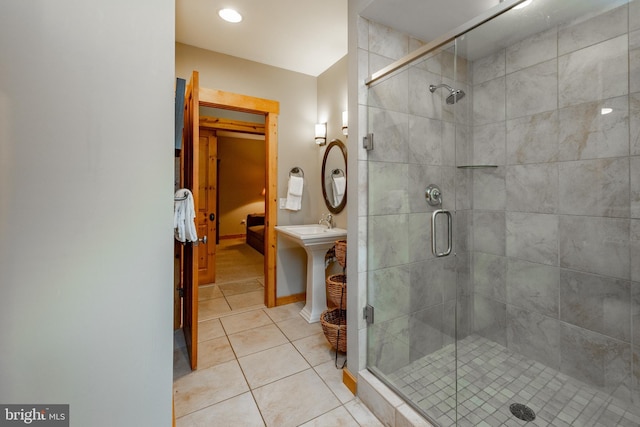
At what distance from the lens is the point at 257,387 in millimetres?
1658

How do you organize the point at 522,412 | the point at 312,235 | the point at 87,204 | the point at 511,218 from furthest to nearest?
the point at 312,235
the point at 511,218
the point at 522,412
the point at 87,204

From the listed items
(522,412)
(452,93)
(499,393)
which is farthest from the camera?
(452,93)

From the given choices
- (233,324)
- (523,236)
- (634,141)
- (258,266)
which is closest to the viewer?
(634,141)

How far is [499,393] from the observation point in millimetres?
1595

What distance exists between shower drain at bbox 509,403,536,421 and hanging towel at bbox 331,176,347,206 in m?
1.99

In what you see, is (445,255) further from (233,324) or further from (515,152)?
(233,324)

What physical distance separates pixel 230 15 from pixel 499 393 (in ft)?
10.9

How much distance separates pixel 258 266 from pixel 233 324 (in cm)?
213

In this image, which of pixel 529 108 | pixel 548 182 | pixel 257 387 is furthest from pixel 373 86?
pixel 257 387

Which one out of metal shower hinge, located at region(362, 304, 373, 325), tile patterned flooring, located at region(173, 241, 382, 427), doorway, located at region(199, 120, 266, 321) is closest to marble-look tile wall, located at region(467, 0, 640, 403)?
metal shower hinge, located at region(362, 304, 373, 325)

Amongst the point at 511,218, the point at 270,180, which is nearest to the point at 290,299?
the point at 270,180

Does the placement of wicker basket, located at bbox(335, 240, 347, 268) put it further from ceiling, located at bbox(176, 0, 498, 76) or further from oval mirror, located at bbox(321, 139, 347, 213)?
ceiling, located at bbox(176, 0, 498, 76)

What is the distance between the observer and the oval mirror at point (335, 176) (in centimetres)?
272

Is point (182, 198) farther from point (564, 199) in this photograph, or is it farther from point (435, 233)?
point (564, 199)
